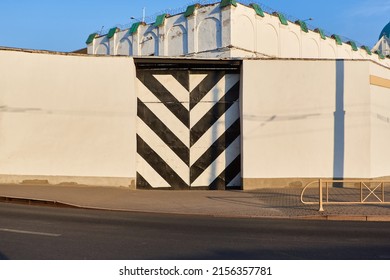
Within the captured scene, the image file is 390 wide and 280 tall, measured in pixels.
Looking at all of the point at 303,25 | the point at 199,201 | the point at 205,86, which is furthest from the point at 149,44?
the point at 199,201

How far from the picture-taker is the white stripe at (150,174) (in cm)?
1730

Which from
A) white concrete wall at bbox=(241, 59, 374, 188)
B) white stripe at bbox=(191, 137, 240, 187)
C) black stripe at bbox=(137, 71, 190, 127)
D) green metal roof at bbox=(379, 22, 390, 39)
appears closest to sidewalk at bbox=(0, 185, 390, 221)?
white stripe at bbox=(191, 137, 240, 187)

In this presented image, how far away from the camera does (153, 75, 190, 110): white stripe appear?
57.1 feet

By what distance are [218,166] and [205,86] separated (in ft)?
9.51

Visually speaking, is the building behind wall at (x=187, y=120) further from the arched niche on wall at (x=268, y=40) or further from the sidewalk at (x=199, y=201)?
the arched niche on wall at (x=268, y=40)

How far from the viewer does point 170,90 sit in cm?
1745

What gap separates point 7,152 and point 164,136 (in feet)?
17.5

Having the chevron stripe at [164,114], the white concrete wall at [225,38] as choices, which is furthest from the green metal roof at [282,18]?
the chevron stripe at [164,114]

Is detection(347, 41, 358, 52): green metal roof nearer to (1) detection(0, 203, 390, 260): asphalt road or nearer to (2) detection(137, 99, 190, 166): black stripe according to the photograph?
(2) detection(137, 99, 190, 166): black stripe

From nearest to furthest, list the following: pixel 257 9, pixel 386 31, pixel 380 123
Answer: pixel 380 123 < pixel 257 9 < pixel 386 31

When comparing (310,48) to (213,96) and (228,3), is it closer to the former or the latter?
(228,3)

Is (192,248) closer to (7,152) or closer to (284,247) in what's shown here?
(284,247)

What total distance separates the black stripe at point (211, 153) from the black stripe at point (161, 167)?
0.50 metres

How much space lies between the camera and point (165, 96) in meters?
17.4
